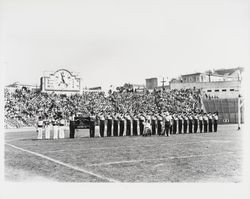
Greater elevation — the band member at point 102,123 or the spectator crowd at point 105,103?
Answer: the spectator crowd at point 105,103

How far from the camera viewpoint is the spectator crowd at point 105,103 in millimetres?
11281

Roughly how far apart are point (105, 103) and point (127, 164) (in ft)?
27.5

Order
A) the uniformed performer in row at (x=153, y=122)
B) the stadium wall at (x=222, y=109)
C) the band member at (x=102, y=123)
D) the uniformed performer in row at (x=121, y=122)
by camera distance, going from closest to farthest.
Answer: the band member at (x=102, y=123), the uniformed performer in row at (x=121, y=122), the uniformed performer in row at (x=153, y=122), the stadium wall at (x=222, y=109)

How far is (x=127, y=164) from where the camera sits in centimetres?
557

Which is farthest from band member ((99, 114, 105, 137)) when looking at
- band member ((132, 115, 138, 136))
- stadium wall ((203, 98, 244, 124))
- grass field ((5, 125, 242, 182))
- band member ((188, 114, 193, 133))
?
stadium wall ((203, 98, 244, 124))

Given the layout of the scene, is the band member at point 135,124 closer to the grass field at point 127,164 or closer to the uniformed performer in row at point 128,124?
the uniformed performer in row at point 128,124

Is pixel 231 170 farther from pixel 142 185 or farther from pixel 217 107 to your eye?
pixel 217 107

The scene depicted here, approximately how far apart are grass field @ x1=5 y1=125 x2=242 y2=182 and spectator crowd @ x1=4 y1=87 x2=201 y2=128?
160 inches

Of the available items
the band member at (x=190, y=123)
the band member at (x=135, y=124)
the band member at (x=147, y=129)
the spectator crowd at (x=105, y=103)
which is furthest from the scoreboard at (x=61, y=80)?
the band member at (x=190, y=123)

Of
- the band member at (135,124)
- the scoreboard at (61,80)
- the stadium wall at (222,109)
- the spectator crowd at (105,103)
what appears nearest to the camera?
the scoreboard at (61,80)

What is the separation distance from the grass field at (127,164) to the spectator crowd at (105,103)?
4.07 metres

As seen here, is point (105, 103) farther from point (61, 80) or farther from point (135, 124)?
point (61, 80)

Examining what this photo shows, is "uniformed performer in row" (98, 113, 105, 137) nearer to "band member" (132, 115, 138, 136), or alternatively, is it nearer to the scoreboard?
"band member" (132, 115, 138, 136)

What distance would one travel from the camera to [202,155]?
20.3ft
